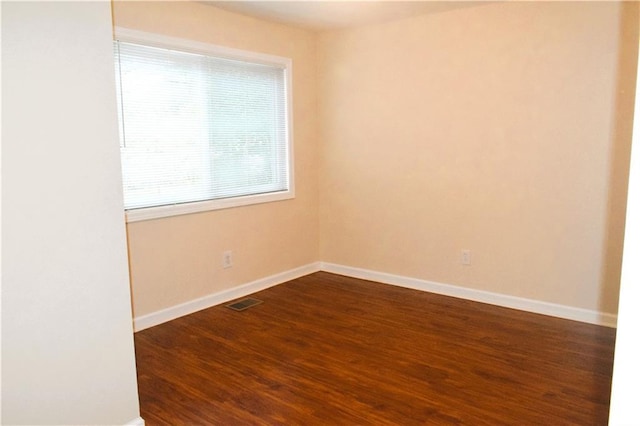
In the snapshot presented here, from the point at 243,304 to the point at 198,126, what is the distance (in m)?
1.49

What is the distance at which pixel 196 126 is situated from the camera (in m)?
3.72

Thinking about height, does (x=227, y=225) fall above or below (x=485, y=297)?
above

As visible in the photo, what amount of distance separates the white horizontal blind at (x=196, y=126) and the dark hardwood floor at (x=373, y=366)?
3.45 ft

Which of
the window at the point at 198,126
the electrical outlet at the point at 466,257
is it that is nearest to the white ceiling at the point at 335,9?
the window at the point at 198,126

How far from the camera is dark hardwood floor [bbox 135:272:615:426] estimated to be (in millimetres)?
2338

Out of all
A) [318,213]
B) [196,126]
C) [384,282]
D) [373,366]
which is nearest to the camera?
[373,366]

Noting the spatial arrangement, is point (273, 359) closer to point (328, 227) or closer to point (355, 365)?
point (355, 365)

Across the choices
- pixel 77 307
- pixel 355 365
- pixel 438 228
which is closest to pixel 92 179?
pixel 77 307

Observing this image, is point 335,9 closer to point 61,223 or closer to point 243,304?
point 243,304

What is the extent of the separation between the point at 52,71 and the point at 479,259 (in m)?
3.30

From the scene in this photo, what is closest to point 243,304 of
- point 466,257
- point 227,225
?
point 227,225

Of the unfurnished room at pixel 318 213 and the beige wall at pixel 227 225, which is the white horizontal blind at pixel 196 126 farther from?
the beige wall at pixel 227 225

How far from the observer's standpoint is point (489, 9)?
3641 mm

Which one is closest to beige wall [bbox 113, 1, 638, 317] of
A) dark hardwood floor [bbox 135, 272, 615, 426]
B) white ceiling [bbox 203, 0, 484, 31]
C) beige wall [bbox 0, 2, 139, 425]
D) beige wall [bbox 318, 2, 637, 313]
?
beige wall [bbox 318, 2, 637, 313]
